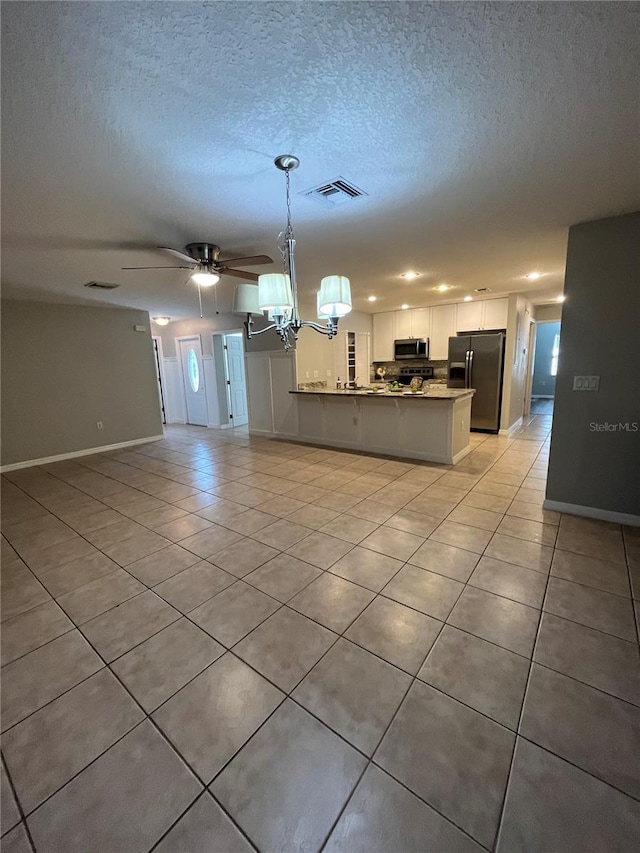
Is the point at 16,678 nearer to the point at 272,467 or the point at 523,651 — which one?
the point at 523,651

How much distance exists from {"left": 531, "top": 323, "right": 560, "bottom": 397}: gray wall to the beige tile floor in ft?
29.5

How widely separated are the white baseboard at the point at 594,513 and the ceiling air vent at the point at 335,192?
10.0 ft

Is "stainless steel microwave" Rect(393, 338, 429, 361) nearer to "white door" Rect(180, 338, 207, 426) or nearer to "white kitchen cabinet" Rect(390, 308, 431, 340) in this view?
"white kitchen cabinet" Rect(390, 308, 431, 340)

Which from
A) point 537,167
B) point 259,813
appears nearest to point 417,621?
point 259,813

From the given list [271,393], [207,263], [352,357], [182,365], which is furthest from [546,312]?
[182,365]

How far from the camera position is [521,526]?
2.86 metres

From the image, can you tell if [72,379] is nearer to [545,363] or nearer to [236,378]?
[236,378]

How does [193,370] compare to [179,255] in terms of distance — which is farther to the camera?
[193,370]

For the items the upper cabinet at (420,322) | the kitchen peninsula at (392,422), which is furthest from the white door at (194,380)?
A: the upper cabinet at (420,322)

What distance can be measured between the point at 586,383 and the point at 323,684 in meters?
3.04

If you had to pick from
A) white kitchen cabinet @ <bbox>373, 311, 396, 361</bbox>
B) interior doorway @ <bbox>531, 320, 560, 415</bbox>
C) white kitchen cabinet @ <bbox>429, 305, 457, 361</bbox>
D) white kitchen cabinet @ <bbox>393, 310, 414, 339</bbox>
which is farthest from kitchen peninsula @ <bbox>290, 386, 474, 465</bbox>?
interior doorway @ <bbox>531, 320, 560, 415</bbox>

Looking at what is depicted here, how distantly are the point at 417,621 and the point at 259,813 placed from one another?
1.08 metres

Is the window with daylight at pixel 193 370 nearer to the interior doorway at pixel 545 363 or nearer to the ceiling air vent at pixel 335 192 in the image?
the ceiling air vent at pixel 335 192

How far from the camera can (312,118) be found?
4.91ft
